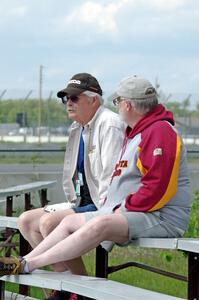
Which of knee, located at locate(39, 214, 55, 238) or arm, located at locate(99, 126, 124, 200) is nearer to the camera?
knee, located at locate(39, 214, 55, 238)

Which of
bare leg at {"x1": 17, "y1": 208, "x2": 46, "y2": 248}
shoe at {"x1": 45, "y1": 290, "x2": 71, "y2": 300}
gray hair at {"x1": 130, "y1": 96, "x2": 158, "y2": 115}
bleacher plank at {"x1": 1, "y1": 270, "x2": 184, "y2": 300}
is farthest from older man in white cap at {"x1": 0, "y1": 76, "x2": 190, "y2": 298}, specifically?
bare leg at {"x1": 17, "y1": 208, "x2": 46, "y2": 248}

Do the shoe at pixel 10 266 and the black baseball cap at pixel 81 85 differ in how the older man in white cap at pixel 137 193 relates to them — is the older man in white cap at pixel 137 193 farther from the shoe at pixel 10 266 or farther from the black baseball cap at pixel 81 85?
the black baseball cap at pixel 81 85

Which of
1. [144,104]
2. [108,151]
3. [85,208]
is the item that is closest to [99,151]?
[108,151]

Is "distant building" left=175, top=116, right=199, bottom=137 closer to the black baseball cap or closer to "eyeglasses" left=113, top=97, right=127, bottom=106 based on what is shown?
the black baseball cap

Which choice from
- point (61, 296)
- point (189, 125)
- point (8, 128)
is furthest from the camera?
point (8, 128)

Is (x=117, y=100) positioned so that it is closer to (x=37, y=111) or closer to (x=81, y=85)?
(x=81, y=85)

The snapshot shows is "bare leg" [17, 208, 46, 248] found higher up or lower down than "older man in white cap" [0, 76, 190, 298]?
lower down

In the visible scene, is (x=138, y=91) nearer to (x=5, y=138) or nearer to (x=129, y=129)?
(x=129, y=129)

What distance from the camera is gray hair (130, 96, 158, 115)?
7090mm

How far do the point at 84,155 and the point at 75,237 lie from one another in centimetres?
130

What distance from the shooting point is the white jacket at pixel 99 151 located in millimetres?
7582

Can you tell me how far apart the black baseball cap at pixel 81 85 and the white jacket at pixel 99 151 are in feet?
0.58

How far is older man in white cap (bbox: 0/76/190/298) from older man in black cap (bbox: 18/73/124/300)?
1.40 ft

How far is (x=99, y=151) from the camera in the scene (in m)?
7.73
